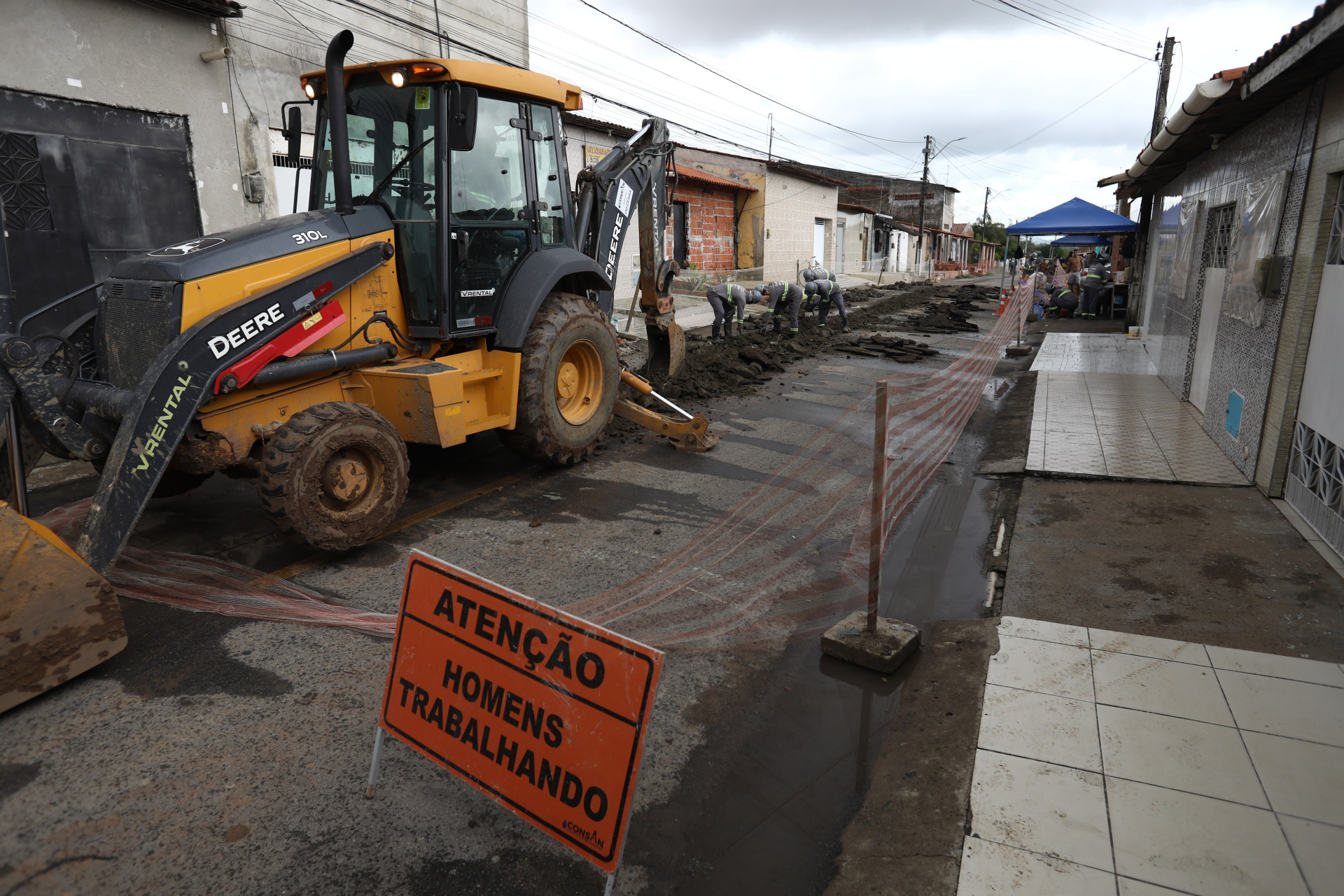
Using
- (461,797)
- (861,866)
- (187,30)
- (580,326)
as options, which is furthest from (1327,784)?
(187,30)

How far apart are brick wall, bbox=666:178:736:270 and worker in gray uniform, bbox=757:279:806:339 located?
7164 millimetres

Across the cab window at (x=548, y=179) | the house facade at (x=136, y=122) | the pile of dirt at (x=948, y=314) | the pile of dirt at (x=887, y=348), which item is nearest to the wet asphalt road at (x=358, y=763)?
the cab window at (x=548, y=179)

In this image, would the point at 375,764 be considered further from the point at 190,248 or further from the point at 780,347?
the point at 780,347

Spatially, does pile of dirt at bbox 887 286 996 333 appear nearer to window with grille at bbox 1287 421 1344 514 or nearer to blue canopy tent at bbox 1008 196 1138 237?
blue canopy tent at bbox 1008 196 1138 237

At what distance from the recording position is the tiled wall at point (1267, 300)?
610 cm

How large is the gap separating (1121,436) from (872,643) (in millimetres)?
5637

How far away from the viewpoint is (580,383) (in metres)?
7.14

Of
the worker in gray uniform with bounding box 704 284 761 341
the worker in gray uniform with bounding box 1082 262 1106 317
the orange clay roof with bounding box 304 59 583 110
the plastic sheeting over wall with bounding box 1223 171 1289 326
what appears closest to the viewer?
the orange clay roof with bounding box 304 59 583 110

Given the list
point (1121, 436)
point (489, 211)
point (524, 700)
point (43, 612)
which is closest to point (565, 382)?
point (489, 211)

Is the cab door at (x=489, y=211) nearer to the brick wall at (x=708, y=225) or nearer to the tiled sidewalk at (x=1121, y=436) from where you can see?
the tiled sidewalk at (x=1121, y=436)

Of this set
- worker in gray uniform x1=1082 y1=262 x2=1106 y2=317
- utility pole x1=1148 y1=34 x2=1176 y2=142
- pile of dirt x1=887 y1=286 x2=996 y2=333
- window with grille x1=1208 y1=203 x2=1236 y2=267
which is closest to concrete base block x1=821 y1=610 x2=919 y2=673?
window with grille x1=1208 y1=203 x2=1236 y2=267

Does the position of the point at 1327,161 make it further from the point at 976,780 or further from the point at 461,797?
the point at 461,797

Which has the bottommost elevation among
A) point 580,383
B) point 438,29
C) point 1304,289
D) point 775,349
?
point 775,349

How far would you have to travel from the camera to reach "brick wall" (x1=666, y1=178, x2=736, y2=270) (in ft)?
76.6
